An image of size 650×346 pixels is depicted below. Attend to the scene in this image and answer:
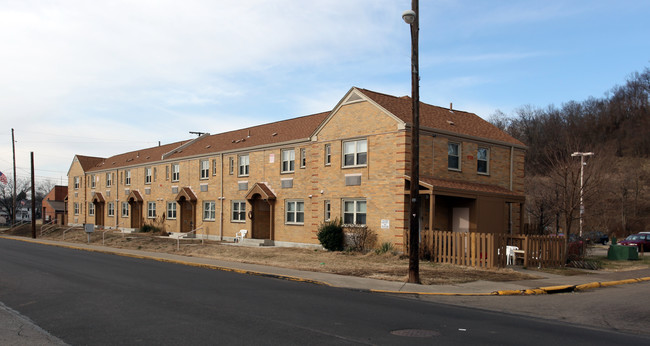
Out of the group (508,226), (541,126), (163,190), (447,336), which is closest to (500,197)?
(508,226)

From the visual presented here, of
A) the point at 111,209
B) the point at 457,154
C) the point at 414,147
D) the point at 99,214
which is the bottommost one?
the point at 99,214

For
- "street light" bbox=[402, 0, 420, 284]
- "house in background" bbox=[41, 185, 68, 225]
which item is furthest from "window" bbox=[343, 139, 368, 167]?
"house in background" bbox=[41, 185, 68, 225]

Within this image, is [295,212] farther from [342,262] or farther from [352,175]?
[342,262]

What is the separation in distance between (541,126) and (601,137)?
31.1ft

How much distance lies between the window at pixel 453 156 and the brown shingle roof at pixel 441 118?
0.70 m

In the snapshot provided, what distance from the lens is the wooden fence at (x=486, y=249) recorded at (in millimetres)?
19375

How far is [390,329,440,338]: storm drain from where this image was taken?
8.52 metres

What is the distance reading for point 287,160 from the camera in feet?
102

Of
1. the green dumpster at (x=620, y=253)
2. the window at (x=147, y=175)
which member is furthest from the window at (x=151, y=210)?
the green dumpster at (x=620, y=253)

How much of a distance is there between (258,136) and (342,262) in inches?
633

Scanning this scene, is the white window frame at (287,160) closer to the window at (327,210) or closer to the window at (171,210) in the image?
the window at (327,210)

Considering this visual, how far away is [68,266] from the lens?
763 inches

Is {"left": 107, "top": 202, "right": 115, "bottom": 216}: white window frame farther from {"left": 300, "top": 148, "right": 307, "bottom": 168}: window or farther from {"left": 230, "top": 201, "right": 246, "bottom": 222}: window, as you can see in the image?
{"left": 300, "top": 148, "right": 307, "bottom": 168}: window

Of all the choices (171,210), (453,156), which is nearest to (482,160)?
(453,156)
